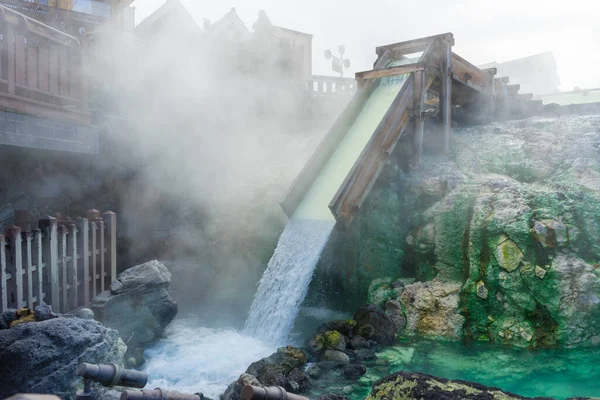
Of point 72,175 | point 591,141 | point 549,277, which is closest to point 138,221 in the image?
point 72,175

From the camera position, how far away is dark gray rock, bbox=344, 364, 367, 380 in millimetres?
5711

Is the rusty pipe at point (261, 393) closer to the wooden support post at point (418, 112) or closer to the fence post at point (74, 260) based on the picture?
the fence post at point (74, 260)

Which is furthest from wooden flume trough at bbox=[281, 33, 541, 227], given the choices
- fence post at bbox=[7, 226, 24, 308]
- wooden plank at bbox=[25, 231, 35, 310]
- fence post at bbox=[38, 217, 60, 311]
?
fence post at bbox=[7, 226, 24, 308]

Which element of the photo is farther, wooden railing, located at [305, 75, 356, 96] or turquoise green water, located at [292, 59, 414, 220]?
wooden railing, located at [305, 75, 356, 96]

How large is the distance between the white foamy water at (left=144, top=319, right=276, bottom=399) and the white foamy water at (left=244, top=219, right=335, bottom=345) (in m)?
0.29

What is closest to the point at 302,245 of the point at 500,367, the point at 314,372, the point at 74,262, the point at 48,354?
the point at 314,372

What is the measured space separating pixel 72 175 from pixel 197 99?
5.00 m

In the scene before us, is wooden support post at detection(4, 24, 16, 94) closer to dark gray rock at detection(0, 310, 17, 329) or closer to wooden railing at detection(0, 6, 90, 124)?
wooden railing at detection(0, 6, 90, 124)

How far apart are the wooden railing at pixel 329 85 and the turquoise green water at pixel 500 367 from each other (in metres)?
10.5

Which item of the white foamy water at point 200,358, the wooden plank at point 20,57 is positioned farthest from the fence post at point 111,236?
the wooden plank at point 20,57

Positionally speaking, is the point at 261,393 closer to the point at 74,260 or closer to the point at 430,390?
the point at 430,390

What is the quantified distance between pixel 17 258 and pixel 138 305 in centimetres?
203

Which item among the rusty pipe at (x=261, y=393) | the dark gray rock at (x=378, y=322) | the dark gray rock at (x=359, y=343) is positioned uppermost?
the rusty pipe at (x=261, y=393)

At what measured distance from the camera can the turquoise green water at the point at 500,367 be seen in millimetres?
5227
